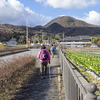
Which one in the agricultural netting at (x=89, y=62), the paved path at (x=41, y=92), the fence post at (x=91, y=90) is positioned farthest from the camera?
the agricultural netting at (x=89, y=62)

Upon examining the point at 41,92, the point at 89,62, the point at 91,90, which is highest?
the point at 91,90

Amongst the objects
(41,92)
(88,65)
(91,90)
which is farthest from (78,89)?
(88,65)

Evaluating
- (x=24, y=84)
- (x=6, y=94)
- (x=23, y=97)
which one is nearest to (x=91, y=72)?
(x=24, y=84)

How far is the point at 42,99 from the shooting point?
3.75 metres

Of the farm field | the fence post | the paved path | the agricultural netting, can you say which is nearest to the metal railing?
the fence post

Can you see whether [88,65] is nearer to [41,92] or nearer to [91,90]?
[41,92]

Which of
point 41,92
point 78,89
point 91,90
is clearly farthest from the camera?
point 41,92

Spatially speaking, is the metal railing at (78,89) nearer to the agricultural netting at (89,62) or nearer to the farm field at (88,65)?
the farm field at (88,65)

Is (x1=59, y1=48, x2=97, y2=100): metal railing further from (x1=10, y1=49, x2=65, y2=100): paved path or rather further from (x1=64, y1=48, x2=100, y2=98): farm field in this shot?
(x1=64, y1=48, x2=100, y2=98): farm field

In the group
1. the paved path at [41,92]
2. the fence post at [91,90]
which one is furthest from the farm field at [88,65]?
the fence post at [91,90]

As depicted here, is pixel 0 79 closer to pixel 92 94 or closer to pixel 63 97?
pixel 63 97

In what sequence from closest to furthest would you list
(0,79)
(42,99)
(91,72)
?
(0,79), (42,99), (91,72)

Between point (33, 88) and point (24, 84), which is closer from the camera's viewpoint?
point (33, 88)

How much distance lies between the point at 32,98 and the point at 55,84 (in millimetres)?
1610
